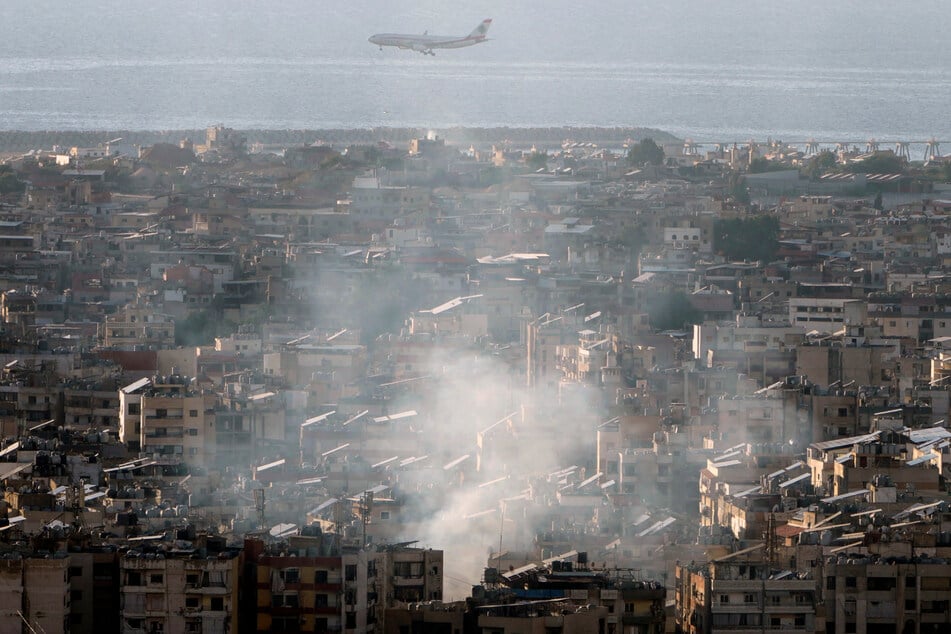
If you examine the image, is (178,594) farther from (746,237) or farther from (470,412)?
(746,237)

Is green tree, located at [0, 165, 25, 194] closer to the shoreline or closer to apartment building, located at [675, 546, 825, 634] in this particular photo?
the shoreline

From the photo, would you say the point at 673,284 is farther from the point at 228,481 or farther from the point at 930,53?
the point at 930,53

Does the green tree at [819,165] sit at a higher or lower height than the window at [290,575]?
Result: lower

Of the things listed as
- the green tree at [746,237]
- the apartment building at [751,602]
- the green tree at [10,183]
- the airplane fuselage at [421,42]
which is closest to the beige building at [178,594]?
the apartment building at [751,602]

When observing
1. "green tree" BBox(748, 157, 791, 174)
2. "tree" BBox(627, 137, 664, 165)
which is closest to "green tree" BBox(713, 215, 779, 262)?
"green tree" BBox(748, 157, 791, 174)

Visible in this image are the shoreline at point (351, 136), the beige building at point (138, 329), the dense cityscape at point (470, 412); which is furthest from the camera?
the shoreline at point (351, 136)

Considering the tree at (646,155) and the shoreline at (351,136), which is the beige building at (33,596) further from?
the shoreline at (351,136)
